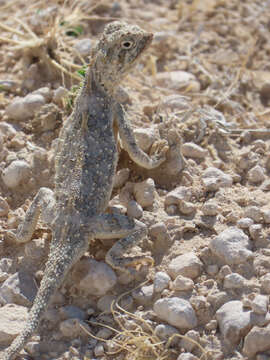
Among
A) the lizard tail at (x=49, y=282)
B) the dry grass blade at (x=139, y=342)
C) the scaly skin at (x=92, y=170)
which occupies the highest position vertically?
the scaly skin at (x=92, y=170)

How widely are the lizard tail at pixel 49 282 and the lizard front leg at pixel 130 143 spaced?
0.96m

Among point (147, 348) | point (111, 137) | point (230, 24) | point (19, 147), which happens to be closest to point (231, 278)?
point (147, 348)

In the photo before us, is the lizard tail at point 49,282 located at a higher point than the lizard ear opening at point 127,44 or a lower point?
lower

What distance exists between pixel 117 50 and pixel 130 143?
2.55 ft

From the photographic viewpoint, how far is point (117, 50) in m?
4.50

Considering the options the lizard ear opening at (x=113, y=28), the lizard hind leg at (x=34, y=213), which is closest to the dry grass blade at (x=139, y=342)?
the lizard hind leg at (x=34, y=213)

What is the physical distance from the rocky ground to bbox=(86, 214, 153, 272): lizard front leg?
0.09 m

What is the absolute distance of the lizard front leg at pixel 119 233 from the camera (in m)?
4.15

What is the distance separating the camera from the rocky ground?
3.78 metres

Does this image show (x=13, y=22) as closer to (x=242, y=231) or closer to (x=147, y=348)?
(x=242, y=231)

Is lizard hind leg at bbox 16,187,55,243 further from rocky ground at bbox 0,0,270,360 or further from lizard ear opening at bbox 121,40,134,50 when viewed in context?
lizard ear opening at bbox 121,40,134,50

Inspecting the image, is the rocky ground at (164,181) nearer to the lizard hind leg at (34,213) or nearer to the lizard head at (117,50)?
the lizard hind leg at (34,213)

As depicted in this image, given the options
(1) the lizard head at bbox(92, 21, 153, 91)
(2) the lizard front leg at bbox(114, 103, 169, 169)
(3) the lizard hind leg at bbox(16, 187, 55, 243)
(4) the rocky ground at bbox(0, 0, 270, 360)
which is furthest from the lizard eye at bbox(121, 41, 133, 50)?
(3) the lizard hind leg at bbox(16, 187, 55, 243)

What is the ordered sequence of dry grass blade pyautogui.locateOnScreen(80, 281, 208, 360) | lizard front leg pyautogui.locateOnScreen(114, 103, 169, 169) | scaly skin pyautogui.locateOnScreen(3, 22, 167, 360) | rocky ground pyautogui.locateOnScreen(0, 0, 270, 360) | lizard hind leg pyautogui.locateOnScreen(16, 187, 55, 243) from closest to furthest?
dry grass blade pyautogui.locateOnScreen(80, 281, 208, 360) < rocky ground pyautogui.locateOnScreen(0, 0, 270, 360) < scaly skin pyautogui.locateOnScreen(3, 22, 167, 360) < lizard hind leg pyautogui.locateOnScreen(16, 187, 55, 243) < lizard front leg pyautogui.locateOnScreen(114, 103, 169, 169)
